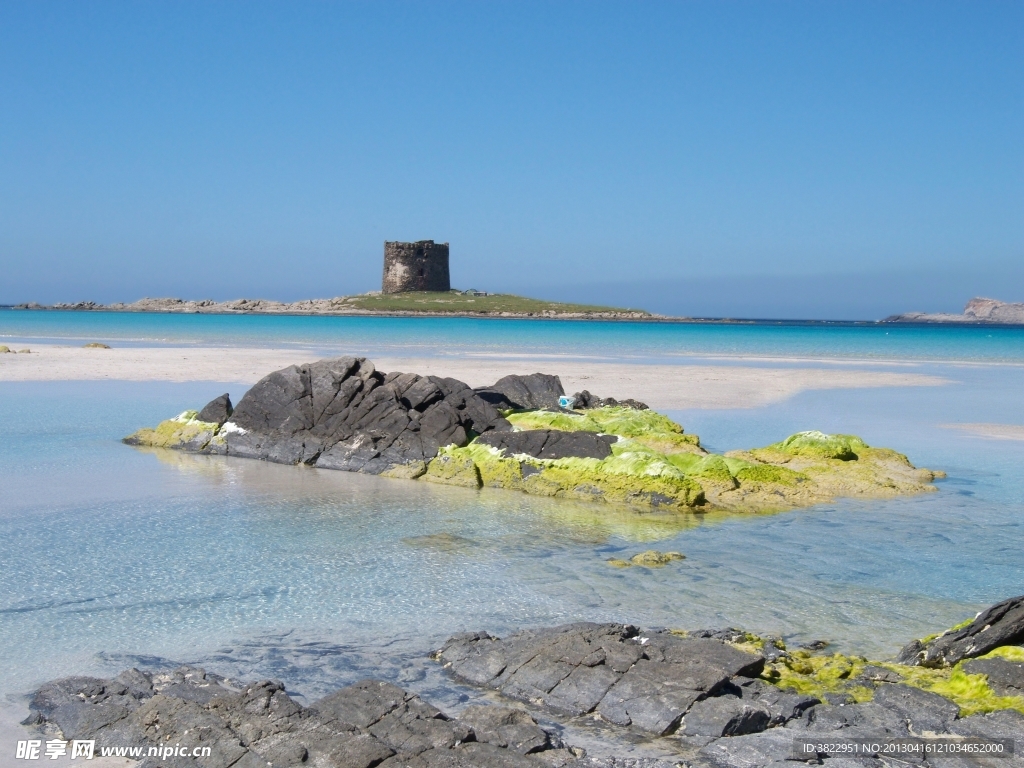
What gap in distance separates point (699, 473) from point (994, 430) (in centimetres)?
902

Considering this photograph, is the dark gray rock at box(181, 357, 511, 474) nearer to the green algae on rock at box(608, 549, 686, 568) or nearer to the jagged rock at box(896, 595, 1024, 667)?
the green algae on rock at box(608, 549, 686, 568)

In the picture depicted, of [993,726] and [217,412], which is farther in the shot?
[217,412]

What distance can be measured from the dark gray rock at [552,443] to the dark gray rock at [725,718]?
23.7 ft

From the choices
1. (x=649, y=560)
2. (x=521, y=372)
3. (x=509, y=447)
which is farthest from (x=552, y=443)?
(x=521, y=372)

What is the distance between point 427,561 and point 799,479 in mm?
5743

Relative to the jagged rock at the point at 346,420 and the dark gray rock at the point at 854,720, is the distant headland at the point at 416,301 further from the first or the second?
the dark gray rock at the point at 854,720

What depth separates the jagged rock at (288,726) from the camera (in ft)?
14.6

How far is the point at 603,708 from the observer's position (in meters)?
5.24

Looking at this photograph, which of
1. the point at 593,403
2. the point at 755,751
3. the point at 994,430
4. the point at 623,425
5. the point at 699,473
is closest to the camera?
the point at 755,751

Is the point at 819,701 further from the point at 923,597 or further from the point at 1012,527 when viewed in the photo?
the point at 1012,527

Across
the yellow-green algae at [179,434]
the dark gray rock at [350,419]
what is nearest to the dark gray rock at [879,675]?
the dark gray rock at [350,419]

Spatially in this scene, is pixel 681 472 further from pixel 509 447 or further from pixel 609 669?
pixel 609 669

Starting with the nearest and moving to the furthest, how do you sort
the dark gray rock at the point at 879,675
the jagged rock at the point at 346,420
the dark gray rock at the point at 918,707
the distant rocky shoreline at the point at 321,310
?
the dark gray rock at the point at 918,707, the dark gray rock at the point at 879,675, the jagged rock at the point at 346,420, the distant rocky shoreline at the point at 321,310

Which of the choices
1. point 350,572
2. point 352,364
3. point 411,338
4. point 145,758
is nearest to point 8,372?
point 352,364
